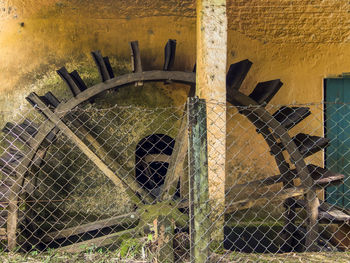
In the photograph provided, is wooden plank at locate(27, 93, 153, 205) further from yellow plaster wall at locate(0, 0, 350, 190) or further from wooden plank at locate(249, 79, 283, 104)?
wooden plank at locate(249, 79, 283, 104)

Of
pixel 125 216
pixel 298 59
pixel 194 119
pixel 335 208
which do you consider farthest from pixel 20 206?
pixel 298 59

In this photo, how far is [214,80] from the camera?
3.29 meters

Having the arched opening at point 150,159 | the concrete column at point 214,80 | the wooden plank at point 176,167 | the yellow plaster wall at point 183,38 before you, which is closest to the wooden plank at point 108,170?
the wooden plank at point 176,167

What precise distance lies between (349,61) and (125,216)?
147 inches

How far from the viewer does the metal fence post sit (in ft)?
8.39

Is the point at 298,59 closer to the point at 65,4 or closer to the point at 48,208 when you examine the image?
the point at 65,4

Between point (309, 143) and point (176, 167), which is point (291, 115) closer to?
point (309, 143)

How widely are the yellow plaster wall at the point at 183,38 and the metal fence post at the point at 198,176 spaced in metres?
2.39

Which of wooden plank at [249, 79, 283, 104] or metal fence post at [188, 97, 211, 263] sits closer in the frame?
metal fence post at [188, 97, 211, 263]

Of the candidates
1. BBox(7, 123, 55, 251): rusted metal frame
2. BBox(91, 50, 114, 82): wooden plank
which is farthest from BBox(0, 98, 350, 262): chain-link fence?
BBox(91, 50, 114, 82): wooden plank

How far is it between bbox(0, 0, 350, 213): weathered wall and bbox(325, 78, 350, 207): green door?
0.16 m

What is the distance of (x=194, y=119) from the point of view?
2557 mm

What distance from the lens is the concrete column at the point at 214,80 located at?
322 cm

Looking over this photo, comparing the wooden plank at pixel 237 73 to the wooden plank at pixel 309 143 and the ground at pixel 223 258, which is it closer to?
the wooden plank at pixel 309 143
